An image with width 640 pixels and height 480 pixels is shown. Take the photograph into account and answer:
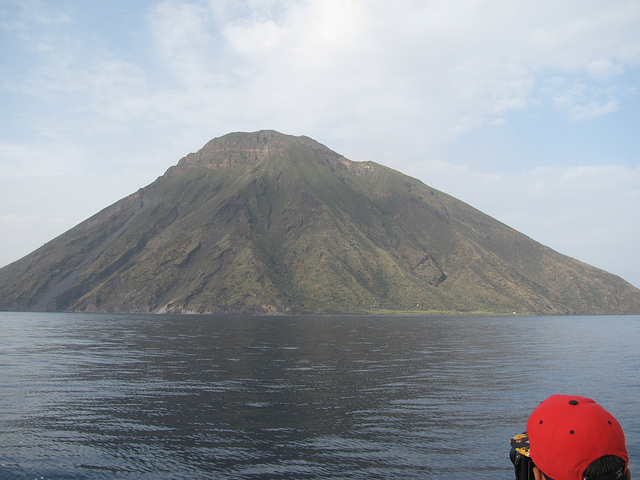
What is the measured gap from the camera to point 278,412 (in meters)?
33.9

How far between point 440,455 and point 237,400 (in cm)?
1821

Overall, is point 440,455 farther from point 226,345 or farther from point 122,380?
point 226,345

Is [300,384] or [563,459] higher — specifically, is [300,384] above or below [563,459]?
below

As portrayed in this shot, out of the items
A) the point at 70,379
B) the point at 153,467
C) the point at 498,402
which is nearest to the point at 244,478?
the point at 153,467

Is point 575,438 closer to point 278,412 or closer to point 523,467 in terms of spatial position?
point 523,467

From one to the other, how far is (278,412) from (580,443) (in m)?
30.6

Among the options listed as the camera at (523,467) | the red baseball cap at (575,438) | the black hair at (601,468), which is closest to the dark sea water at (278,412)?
the camera at (523,467)

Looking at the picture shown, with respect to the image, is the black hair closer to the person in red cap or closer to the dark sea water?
the person in red cap

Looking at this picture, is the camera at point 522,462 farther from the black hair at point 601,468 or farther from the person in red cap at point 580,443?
the black hair at point 601,468

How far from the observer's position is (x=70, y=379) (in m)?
47.9

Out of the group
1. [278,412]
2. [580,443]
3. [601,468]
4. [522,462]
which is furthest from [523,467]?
[278,412]

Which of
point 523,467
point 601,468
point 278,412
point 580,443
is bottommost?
point 278,412

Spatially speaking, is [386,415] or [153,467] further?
[386,415]

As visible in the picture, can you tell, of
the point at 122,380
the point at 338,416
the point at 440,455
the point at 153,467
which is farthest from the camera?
the point at 122,380
